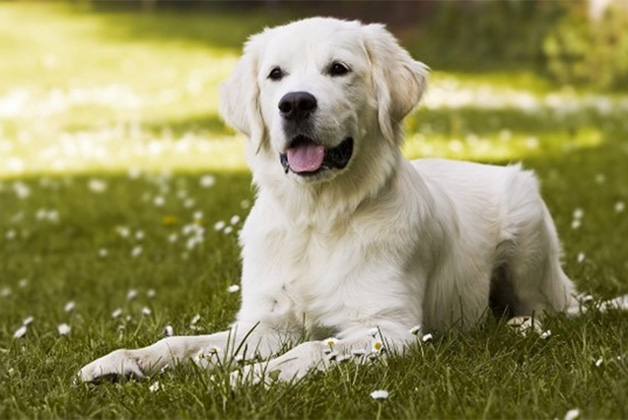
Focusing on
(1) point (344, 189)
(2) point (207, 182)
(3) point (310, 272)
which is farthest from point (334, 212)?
(2) point (207, 182)

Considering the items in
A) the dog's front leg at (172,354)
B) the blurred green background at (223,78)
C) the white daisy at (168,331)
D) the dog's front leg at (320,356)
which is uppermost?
the dog's front leg at (320,356)

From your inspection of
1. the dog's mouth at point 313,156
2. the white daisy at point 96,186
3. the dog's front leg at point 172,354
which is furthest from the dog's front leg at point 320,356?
the white daisy at point 96,186

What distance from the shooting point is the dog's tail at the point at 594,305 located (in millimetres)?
4793

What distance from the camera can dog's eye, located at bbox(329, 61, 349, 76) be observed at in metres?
4.43

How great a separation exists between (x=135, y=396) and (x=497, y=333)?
1.56m

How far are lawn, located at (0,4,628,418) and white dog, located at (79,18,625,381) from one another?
0.28 m

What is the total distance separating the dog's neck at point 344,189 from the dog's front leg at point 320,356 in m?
0.62

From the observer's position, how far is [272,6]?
108ft

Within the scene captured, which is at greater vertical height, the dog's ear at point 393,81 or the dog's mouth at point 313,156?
the dog's ear at point 393,81

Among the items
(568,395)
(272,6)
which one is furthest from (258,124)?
(272,6)

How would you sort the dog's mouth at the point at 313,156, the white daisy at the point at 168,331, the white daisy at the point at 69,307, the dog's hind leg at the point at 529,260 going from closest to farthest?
the dog's mouth at the point at 313,156 < the white daisy at the point at 168,331 < the dog's hind leg at the point at 529,260 < the white daisy at the point at 69,307

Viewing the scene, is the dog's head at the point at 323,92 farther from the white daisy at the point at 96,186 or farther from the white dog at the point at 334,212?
the white daisy at the point at 96,186

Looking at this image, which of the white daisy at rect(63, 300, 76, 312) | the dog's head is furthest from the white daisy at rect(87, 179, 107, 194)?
the dog's head

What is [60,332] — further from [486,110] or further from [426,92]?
[486,110]
